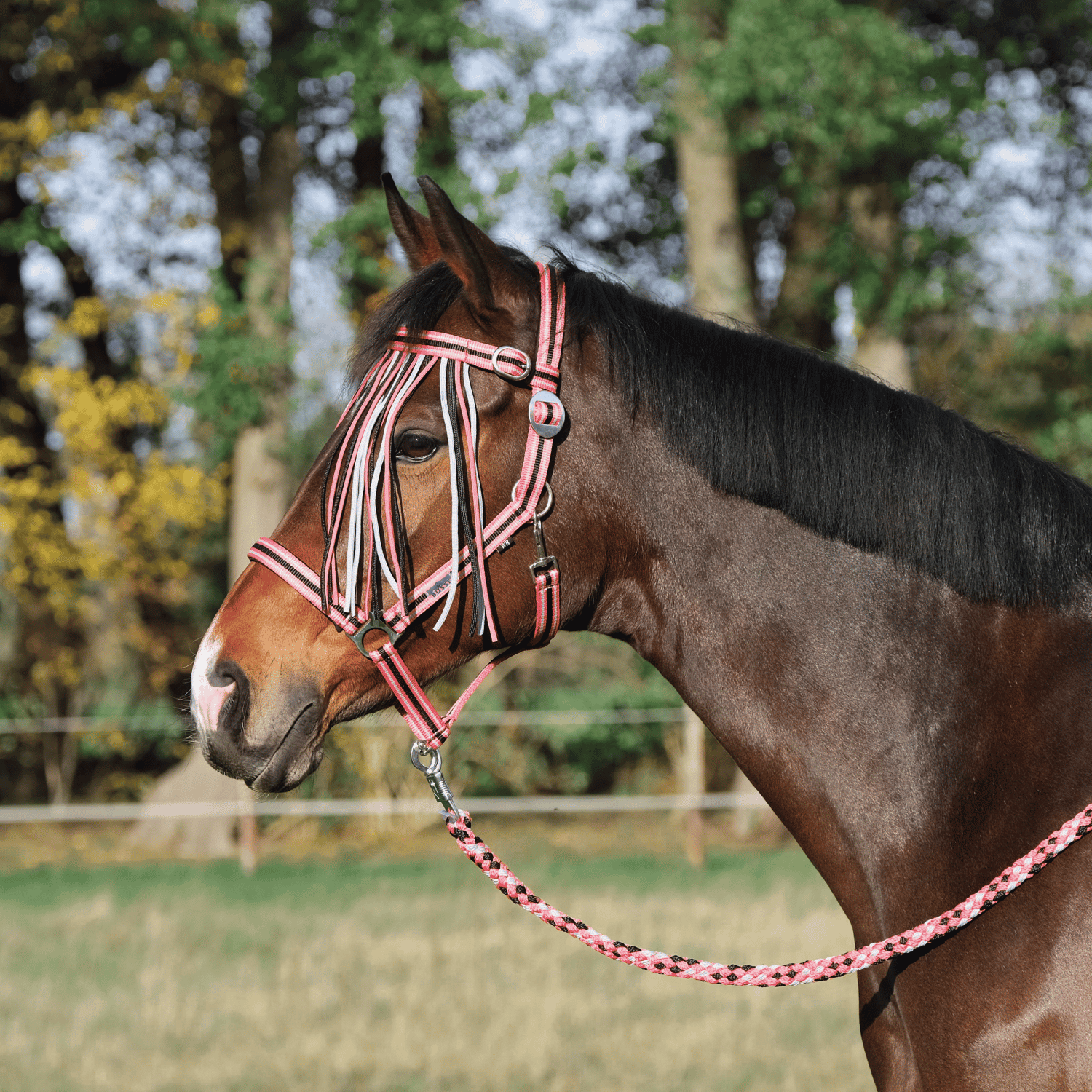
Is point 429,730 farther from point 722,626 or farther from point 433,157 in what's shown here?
point 433,157

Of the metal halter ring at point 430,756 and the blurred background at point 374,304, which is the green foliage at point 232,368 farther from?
the metal halter ring at point 430,756

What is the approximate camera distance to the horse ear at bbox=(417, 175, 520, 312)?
1846 mm

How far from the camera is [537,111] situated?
11.3 metres

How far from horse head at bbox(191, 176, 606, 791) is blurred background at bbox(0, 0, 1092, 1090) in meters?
5.72

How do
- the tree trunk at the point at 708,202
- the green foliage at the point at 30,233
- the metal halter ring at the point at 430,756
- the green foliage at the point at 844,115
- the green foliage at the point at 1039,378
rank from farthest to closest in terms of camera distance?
1. the green foliage at the point at 1039,378
2. the green foliage at the point at 30,233
3. the tree trunk at the point at 708,202
4. the green foliage at the point at 844,115
5. the metal halter ring at the point at 430,756

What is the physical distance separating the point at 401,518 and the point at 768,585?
0.67m

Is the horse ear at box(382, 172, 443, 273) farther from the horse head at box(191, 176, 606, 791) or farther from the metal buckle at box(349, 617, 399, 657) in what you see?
the metal buckle at box(349, 617, 399, 657)

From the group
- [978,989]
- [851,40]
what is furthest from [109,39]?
[978,989]

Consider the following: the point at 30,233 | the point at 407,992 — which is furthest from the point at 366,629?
the point at 30,233

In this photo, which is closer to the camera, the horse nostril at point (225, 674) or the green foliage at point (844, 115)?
the horse nostril at point (225, 674)

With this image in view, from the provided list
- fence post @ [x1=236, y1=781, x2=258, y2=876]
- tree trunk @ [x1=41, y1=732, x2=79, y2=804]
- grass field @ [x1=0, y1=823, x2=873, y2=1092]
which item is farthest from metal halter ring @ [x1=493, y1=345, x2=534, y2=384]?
tree trunk @ [x1=41, y1=732, x2=79, y2=804]

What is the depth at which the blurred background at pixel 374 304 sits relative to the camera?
398 inches

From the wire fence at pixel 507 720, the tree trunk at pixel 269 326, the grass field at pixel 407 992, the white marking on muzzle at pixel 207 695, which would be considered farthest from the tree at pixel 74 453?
the white marking on muzzle at pixel 207 695

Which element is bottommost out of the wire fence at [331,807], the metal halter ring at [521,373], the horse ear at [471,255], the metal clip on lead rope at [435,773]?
the wire fence at [331,807]
